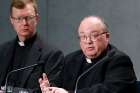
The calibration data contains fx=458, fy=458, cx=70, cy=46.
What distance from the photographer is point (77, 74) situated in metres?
3.23

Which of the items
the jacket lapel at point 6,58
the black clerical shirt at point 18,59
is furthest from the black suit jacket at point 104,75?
the jacket lapel at point 6,58

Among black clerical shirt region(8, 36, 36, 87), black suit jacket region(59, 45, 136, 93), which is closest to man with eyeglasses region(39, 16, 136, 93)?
black suit jacket region(59, 45, 136, 93)

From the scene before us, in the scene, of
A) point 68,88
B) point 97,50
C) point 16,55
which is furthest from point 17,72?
point 97,50

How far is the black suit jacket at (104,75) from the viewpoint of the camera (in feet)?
Answer: 9.63

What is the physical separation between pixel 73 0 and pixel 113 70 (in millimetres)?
2487

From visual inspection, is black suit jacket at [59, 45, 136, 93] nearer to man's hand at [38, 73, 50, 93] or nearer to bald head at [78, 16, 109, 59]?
bald head at [78, 16, 109, 59]

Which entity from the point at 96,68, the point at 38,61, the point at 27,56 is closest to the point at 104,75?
the point at 96,68

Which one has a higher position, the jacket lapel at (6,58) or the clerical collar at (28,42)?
the clerical collar at (28,42)

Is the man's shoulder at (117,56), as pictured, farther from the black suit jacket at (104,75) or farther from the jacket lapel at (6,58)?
the jacket lapel at (6,58)

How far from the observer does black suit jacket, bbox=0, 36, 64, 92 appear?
3270mm

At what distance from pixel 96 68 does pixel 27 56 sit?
62 centimetres

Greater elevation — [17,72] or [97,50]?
[97,50]

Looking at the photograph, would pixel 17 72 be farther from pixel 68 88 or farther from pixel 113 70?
pixel 113 70

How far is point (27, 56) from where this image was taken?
3.47m
